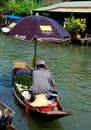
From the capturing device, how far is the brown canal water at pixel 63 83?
10641 millimetres

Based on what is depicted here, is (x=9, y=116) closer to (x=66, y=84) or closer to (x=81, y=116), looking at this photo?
(x=81, y=116)

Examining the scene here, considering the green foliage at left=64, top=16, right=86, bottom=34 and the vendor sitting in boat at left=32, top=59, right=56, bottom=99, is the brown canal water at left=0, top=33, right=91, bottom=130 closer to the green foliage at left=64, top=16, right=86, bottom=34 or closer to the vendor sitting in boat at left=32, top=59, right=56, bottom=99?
the vendor sitting in boat at left=32, top=59, right=56, bottom=99

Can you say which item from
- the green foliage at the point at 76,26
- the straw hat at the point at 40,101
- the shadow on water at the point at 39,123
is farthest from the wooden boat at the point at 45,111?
the green foliage at the point at 76,26

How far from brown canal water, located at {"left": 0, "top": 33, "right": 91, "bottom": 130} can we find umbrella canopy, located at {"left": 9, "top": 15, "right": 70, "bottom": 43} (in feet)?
7.11

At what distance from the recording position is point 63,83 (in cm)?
1580

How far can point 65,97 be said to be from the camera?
44.2ft

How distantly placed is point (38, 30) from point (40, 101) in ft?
10.3

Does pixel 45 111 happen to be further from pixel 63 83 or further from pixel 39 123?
pixel 63 83

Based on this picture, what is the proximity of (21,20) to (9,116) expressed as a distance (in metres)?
5.18

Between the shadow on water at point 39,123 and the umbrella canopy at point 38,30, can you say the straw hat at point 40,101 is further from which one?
the umbrella canopy at point 38,30

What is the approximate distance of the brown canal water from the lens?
10.6m

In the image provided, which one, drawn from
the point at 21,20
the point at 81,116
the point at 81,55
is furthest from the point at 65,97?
the point at 81,55

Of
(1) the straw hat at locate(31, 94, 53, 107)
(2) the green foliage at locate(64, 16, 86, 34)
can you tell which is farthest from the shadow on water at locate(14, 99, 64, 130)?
(2) the green foliage at locate(64, 16, 86, 34)

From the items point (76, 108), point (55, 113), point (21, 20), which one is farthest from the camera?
point (21, 20)
